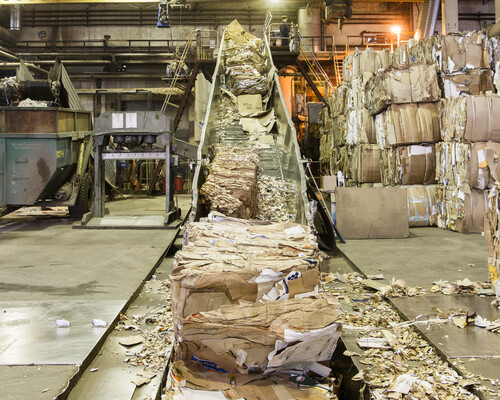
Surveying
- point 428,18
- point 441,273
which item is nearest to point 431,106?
point 441,273

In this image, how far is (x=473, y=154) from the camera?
23.1 ft

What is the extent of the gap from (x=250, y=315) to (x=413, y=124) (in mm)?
6397

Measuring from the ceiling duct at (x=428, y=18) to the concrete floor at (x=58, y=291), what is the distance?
12453mm

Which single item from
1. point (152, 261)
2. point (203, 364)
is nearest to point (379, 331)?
point (203, 364)

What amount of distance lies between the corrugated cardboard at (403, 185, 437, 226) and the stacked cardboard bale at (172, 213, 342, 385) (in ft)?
17.6

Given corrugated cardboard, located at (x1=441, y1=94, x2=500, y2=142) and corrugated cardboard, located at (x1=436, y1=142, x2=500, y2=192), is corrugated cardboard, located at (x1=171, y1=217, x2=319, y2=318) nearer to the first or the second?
corrugated cardboard, located at (x1=436, y1=142, x2=500, y2=192)

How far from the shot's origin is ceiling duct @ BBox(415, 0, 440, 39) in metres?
15.0

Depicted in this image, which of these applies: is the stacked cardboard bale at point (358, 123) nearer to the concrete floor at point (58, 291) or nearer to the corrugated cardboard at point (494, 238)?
the concrete floor at point (58, 291)

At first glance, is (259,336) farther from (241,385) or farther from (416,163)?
(416,163)

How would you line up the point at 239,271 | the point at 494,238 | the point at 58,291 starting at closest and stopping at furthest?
the point at 239,271 → the point at 494,238 → the point at 58,291

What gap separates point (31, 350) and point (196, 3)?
19147 mm

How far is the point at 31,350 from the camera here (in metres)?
3.06

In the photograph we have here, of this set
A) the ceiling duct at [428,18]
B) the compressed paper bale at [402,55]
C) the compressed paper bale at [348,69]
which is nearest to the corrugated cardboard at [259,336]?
the compressed paper bale at [402,55]

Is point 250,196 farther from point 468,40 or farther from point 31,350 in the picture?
point 468,40
